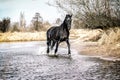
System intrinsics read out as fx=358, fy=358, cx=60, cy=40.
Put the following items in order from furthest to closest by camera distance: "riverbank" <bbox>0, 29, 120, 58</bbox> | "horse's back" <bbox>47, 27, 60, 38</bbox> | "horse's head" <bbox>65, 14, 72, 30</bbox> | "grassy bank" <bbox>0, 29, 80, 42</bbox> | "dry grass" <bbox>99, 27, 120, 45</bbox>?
"grassy bank" <bbox>0, 29, 80, 42</bbox> → "dry grass" <bbox>99, 27, 120, 45</bbox> → "horse's back" <bbox>47, 27, 60, 38</bbox> → "horse's head" <bbox>65, 14, 72, 30</bbox> → "riverbank" <bbox>0, 29, 120, 58</bbox>

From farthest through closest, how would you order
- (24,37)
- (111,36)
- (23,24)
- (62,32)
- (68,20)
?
(23,24), (24,37), (111,36), (62,32), (68,20)

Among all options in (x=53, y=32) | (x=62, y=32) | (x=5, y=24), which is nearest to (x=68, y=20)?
(x=62, y=32)

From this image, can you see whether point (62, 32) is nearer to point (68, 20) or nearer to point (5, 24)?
point (68, 20)

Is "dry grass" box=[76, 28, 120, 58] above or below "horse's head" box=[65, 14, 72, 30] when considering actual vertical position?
below

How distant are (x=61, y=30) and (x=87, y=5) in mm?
3255

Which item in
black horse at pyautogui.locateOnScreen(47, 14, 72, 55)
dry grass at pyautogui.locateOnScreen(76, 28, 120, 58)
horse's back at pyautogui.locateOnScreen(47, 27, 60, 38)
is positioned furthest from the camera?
horse's back at pyautogui.locateOnScreen(47, 27, 60, 38)

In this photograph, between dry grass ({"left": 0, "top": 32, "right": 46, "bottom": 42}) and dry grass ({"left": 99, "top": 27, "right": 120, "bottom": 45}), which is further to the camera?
dry grass ({"left": 0, "top": 32, "right": 46, "bottom": 42})

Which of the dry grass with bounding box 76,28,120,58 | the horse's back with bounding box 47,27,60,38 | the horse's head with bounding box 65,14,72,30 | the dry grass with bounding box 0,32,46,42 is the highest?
the horse's head with bounding box 65,14,72,30

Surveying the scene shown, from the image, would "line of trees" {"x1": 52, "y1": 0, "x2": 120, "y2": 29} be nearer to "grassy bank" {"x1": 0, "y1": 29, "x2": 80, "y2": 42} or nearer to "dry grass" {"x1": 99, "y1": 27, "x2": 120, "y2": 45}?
"dry grass" {"x1": 99, "y1": 27, "x2": 120, "y2": 45}

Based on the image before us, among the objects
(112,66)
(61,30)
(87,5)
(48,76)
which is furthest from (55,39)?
(48,76)

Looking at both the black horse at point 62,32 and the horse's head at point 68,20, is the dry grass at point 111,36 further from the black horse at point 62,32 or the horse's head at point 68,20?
the horse's head at point 68,20

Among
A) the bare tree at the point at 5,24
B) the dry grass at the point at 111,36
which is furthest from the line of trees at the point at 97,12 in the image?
the bare tree at the point at 5,24

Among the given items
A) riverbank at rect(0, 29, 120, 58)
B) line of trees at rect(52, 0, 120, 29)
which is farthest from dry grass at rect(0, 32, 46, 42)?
line of trees at rect(52, 0, 120, 29)

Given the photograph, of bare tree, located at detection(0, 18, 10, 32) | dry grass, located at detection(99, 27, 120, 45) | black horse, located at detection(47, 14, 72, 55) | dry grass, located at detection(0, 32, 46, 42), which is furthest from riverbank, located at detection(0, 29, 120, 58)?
bare tree, located at detection(0, 18, 10, 32)
